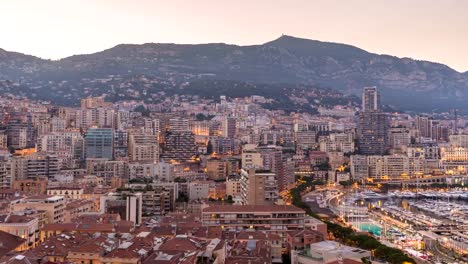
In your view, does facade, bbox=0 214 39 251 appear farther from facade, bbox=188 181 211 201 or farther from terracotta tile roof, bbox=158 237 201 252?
facade, bbox=188 181 211 201

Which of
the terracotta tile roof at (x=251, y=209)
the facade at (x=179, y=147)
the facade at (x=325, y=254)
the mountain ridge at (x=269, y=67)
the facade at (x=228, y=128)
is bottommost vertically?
the facade at (x=325, y=254)

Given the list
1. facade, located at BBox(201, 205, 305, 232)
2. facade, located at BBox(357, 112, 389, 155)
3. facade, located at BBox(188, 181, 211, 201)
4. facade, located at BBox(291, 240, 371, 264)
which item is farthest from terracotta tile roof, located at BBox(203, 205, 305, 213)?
facade, located at BBox(357, 112, 389, 155)

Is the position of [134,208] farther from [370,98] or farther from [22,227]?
[370,98]

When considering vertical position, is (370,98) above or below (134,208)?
above

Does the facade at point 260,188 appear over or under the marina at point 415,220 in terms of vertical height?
over

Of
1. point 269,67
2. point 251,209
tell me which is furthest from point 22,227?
point 269,67

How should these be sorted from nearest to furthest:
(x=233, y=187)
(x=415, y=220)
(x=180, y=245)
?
1. (x=180, y=245)
2. (x=233, y=187)
3. (x=415, y=220)

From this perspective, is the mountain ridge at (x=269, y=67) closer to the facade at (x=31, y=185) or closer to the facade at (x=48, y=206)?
the facade at (x=31, y=185)

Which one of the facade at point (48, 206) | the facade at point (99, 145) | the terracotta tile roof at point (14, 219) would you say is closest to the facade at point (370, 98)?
the facade at point (99, 145)

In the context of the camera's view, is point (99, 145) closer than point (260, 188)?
No
